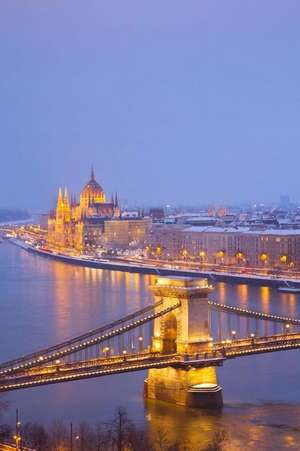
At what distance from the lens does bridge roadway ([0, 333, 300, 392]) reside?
37.7 feet

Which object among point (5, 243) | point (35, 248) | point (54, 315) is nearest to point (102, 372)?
point (54, 315)

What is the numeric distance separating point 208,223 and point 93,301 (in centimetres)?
2730

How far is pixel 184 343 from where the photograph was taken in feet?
41.7

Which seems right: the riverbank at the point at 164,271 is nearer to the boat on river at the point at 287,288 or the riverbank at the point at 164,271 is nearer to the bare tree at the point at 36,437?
the boat on river at the point at 287,288

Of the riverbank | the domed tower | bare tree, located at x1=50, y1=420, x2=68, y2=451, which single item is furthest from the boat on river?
the domed tower

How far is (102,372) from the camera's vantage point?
39.0ft

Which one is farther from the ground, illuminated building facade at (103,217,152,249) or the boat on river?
illuminated building facade at (103,217,152,249)

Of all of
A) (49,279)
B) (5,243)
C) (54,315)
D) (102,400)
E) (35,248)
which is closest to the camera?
(102,400)

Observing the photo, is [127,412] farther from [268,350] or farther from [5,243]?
[5,243]

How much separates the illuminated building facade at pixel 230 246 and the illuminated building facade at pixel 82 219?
6472 mm

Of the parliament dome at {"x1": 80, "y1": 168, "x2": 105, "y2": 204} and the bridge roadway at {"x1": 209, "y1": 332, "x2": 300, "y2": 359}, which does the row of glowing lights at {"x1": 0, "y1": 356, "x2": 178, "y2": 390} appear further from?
the parliament dome at {"x1": 80, "y1": 168, "x2": 105, "y2": 204}

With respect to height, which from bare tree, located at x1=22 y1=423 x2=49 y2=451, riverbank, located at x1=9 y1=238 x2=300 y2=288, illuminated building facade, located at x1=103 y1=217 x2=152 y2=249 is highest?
illuminated building facade, located at x1=103 y1=217 x2=152 y2=249

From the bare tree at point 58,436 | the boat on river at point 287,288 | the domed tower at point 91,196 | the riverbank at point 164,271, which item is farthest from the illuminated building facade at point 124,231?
the bare tree at point 58,436

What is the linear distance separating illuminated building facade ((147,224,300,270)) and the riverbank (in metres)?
2.33
